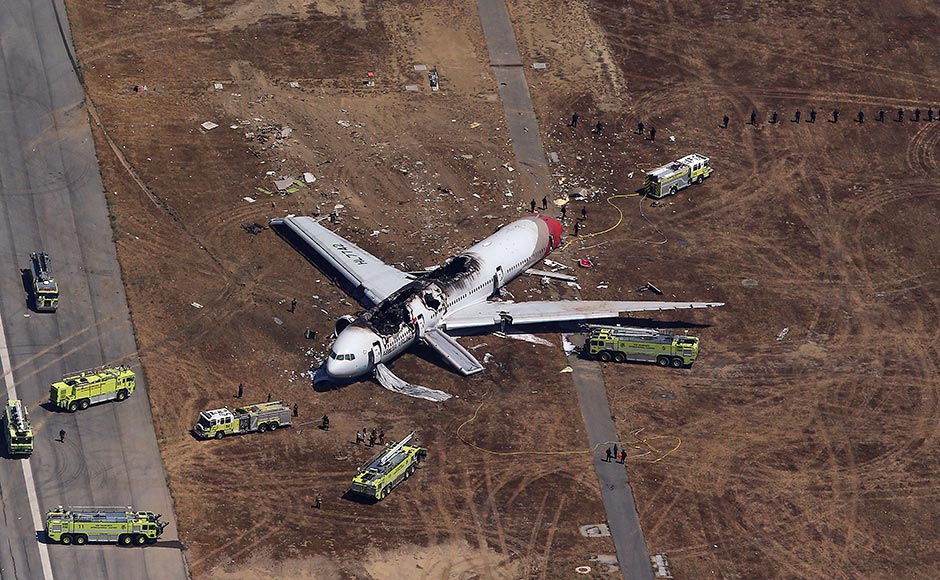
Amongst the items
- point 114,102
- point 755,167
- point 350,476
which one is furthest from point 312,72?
point 350,476

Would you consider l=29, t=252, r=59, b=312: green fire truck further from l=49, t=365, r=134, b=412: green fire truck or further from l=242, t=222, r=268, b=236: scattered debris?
l=242, t=222, r=268, b=236: scattered debris

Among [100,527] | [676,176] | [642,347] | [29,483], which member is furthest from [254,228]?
[100,527]

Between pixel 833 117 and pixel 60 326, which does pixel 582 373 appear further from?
pixel 833 117

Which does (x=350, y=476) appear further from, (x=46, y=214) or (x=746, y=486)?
(x=46, y=214)

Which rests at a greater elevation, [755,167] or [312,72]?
[312,72]

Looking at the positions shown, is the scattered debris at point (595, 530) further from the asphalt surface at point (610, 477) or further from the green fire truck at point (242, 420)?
the green fire truck at point (242, 420)

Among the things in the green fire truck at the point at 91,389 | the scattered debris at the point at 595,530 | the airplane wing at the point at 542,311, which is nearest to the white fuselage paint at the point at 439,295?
the airplane wing at the point at 542,311
